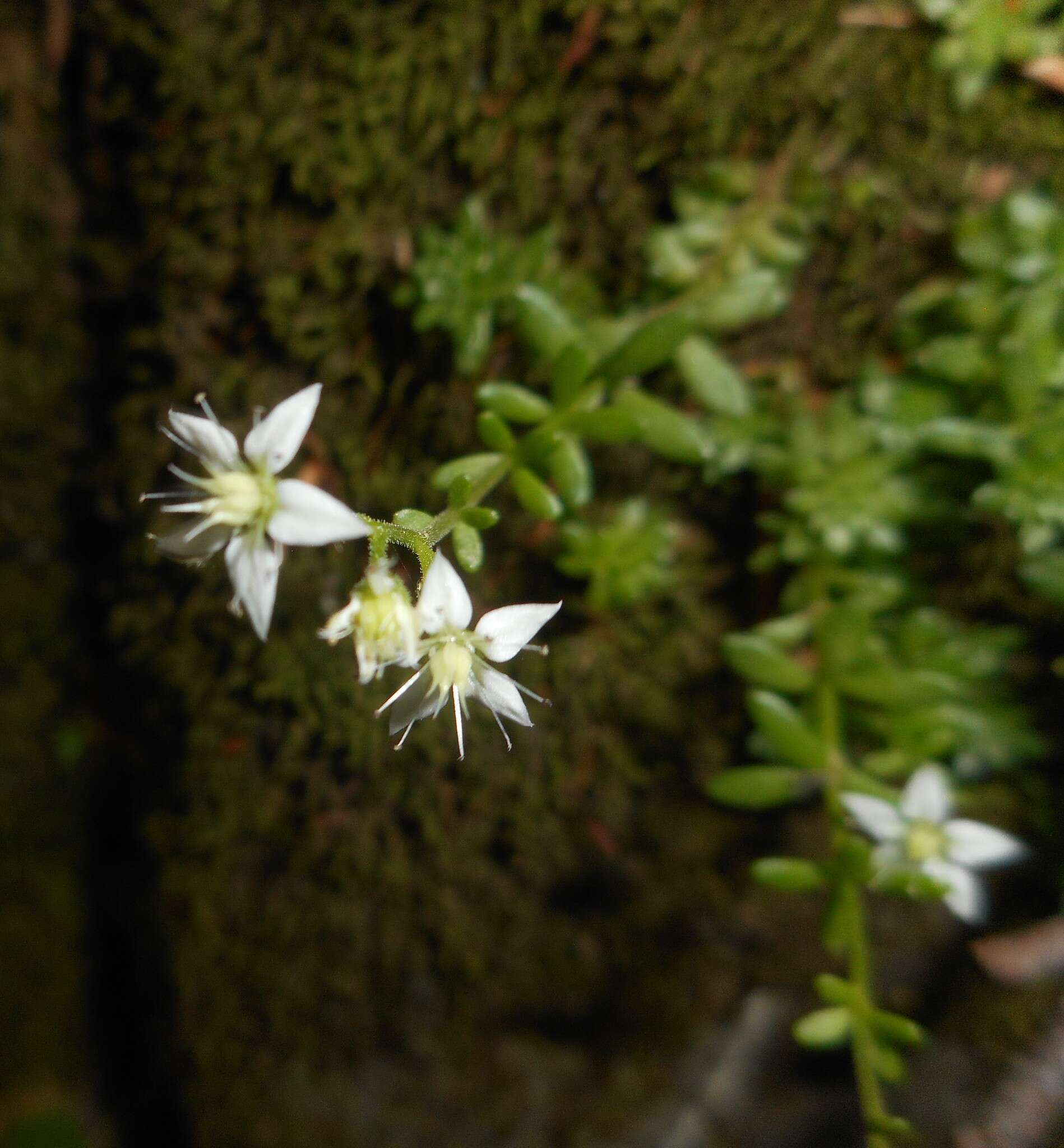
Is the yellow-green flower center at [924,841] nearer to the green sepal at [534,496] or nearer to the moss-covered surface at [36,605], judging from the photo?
the green sepal at [534,496]

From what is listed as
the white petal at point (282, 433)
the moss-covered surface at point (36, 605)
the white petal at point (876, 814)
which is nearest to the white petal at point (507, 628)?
the white petal at point (282, 433)

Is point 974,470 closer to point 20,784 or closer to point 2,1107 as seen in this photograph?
point 20,784

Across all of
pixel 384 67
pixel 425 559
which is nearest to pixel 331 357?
pixel 384 67

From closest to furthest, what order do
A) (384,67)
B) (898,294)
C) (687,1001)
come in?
(384,67) → (898,294) → (687,1001)

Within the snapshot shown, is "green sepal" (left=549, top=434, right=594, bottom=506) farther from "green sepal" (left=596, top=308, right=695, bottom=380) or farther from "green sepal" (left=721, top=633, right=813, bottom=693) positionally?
"green sepal" (left=721, top=633, right=813, bottom=693)

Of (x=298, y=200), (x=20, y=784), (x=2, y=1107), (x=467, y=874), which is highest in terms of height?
(x=298, y=200)

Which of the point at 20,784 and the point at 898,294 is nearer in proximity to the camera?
the point at 898,294

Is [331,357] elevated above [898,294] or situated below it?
below

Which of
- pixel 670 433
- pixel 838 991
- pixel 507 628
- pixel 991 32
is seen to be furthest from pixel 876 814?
pixel 991 32
